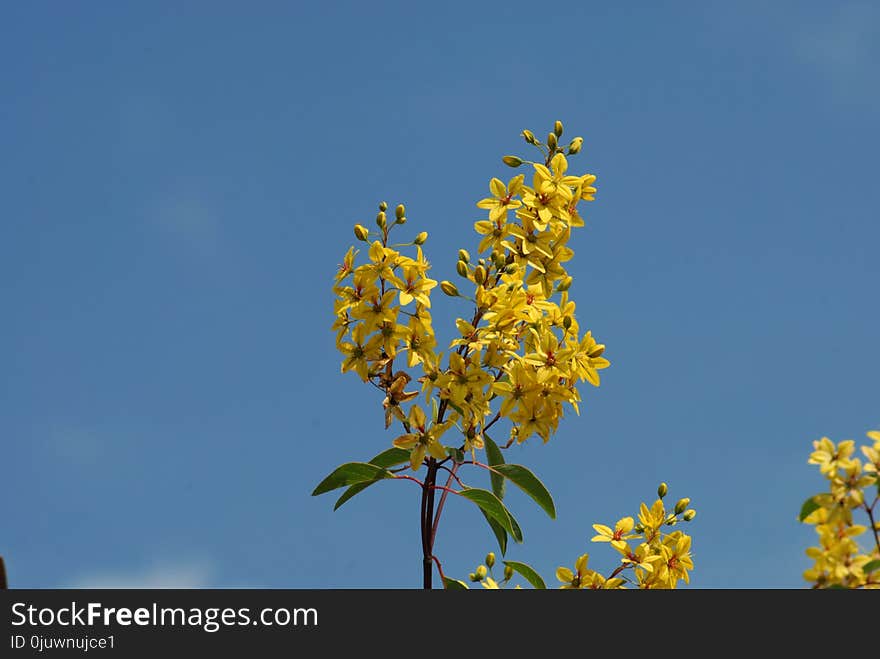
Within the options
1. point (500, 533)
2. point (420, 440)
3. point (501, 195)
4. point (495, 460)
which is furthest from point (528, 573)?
point (501, 195)

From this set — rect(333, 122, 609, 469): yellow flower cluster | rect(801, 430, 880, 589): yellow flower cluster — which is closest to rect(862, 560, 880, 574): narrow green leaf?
rect(801, 430, 880, 589): yellow flower cluster

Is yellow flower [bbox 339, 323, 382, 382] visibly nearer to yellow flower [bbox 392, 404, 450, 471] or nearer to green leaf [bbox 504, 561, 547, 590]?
yellow flower [bbox 392, 404, 450, 471]

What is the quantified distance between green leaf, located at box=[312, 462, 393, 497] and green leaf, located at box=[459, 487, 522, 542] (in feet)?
0.94

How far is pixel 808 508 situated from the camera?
84.9 inches

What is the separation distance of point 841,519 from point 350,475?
1640mm

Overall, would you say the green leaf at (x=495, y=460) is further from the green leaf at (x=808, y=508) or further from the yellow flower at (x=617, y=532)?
the green leaf at (x=808, y=508)

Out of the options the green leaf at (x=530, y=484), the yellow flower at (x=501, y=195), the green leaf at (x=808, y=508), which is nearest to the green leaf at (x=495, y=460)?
the green leaf at (x=530, y=484)

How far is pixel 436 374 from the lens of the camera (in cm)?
312

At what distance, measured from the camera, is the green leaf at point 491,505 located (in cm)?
324

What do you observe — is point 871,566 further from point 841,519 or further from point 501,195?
point 501,195

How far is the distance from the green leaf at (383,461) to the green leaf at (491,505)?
254 mm

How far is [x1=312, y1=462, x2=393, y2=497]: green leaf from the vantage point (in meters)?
3.21
